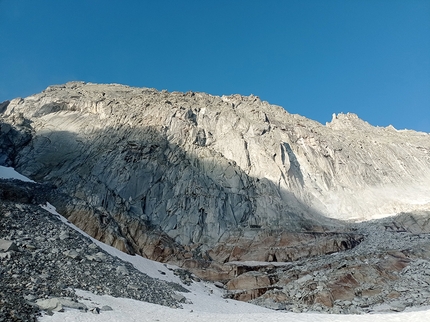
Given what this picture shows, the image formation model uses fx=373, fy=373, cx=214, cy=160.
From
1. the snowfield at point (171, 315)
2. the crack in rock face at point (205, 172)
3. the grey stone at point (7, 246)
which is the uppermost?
the crack in rock face at point (205, 172)

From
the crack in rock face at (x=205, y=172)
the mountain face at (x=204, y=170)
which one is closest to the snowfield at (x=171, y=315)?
the crack in rock face at (x=205, y=172)

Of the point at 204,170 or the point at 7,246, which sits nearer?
the point at 7,246

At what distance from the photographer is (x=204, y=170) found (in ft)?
188

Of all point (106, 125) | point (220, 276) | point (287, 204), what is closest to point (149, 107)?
point (106, 125)

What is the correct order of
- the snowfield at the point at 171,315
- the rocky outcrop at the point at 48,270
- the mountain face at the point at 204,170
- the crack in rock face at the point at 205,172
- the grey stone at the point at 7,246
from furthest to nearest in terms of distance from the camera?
the mountain face at the point at 204,170 < the crack in rock face at the point at 205,172 < the grey stone at the point at 7,246 < the snowfield at the point at 171,315 < the rocky outcrop at the point at 48,270

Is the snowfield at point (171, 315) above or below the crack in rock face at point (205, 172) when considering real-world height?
below

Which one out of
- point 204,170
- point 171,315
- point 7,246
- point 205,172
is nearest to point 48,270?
point 7,246

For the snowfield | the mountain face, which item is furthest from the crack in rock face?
the snowfield

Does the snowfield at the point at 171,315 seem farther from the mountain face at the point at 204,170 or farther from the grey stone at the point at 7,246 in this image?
the mountain face at the point at 204,170

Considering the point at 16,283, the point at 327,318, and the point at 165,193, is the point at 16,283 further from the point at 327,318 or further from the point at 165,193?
the point at 165,193

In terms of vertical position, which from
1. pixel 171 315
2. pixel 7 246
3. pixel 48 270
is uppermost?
pixel 7 246

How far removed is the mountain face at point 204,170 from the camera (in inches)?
1757

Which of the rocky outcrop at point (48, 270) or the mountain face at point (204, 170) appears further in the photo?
the mountain face at point (204, 170)

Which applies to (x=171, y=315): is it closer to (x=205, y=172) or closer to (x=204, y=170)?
(x=205, y=172)
